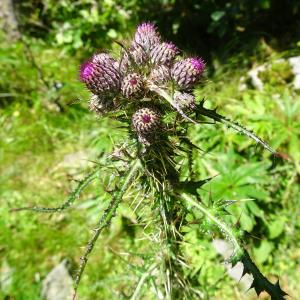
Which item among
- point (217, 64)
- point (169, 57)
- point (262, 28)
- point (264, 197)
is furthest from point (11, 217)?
point (262, 28)

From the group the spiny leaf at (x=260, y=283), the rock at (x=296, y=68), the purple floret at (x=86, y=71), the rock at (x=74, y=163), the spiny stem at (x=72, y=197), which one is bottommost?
the rock at (x=74, y=163)

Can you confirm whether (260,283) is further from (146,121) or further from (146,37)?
(146,37)

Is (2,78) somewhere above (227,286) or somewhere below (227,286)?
above

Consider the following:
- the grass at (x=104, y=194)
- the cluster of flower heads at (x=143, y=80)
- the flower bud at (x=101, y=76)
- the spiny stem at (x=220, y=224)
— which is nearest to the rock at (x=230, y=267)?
the grass at (x=104, y=194)

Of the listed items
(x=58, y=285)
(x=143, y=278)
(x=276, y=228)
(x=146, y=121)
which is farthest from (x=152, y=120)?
(x=58, y=285)

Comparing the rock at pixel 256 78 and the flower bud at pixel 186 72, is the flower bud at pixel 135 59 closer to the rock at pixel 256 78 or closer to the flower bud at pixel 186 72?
the flower bud at pixel 186 72

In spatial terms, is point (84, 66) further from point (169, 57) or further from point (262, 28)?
point (262, 28)
